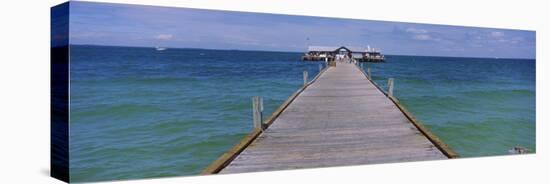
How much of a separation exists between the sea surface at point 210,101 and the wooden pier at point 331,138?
36 centimetres

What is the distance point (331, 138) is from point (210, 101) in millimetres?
1581

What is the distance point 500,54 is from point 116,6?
5966 mm

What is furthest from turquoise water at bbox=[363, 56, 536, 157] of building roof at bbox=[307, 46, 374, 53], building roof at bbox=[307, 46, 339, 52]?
building roof at bbox=[307, 46, 339, 52]

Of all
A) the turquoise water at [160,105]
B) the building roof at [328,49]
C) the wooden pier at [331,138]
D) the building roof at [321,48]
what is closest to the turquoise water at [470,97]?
the wooden pier at [331,138]

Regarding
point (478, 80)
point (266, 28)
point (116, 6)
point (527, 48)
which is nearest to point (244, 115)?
point (266, 28)

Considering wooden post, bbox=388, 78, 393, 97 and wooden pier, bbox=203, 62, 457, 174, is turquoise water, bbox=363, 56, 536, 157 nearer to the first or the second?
wooden post, bbox=388, 78, 393, 97

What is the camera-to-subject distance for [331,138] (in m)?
7.80

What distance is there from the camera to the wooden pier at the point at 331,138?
6930 millimetres

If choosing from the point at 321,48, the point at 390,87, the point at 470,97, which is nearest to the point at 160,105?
the point at 321,48

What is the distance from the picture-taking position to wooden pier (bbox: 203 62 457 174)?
6930 mm

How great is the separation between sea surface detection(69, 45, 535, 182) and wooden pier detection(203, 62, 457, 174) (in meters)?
0.36

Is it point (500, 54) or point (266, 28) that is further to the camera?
point (500, 54)

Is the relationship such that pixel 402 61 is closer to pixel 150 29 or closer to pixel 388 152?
pixel 388 152

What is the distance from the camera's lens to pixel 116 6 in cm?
665
